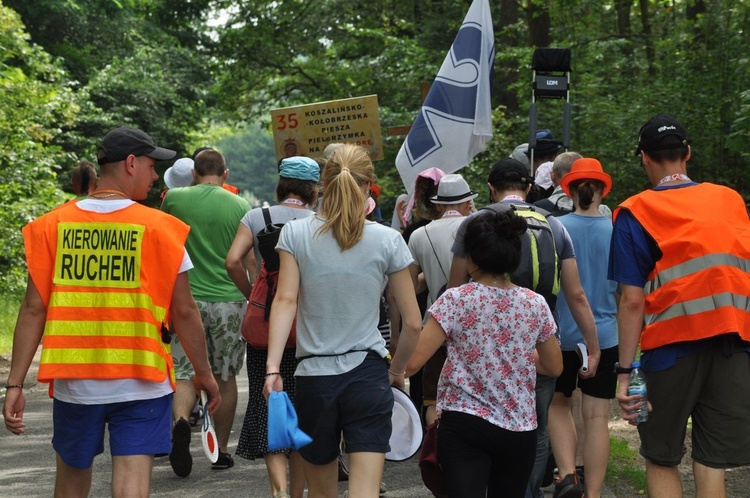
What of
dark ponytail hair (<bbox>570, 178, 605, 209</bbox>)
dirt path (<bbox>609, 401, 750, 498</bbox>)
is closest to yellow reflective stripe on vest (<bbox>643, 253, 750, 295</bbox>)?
dark ponytail hair (<bbox>570, 178, 605, 209</bbox>)

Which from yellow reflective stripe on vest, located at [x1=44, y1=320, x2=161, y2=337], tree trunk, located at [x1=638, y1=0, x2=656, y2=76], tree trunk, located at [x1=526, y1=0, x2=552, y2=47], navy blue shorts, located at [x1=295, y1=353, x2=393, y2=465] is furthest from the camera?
tree trunk, located at [x1=526, y1=0, x2=552, y2=47]

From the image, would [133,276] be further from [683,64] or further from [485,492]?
[683,64]

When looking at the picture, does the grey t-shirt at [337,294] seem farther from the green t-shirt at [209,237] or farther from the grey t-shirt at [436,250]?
the green t-shirt at [209,237]

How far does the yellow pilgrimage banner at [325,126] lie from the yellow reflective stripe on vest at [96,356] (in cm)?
613

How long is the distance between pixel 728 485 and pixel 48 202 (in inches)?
509

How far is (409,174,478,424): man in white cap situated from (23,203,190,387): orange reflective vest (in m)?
2.23

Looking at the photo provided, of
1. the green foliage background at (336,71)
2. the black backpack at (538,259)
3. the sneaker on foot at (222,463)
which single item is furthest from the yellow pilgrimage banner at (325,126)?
the black backpack at (538,259)

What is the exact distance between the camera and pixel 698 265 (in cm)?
493

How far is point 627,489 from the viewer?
7.43 metres

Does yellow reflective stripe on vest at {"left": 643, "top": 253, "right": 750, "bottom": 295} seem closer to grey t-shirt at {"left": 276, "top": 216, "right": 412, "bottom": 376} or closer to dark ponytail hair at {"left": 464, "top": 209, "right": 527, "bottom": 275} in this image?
dark ponytail hair at {"left": 464, "top": 209, "right": 527, "bottom": 275}

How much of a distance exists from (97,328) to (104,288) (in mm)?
166

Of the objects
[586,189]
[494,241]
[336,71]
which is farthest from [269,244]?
[336,71]

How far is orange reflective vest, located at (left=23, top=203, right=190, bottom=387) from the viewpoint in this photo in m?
4.64

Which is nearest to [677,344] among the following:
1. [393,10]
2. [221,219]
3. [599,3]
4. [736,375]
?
[736,375]
